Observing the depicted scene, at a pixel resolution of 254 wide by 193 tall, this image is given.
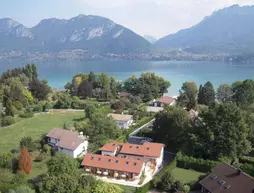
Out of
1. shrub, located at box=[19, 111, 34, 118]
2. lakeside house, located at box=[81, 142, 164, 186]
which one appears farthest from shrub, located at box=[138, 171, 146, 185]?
shrub, located at box=[19, 111, 34, 118]

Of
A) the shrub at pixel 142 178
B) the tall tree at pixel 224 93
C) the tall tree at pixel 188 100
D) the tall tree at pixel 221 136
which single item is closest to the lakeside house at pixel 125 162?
the shrub at pixel 142 178

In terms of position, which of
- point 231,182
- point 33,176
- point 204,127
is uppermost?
point 204,127

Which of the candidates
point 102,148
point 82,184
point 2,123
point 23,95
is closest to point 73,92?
point 23,95

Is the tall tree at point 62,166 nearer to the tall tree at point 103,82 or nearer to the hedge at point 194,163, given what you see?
the hedge at point 194,163

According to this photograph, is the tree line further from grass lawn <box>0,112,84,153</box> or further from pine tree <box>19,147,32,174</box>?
grass lawn <box>0,112,84,153</box>

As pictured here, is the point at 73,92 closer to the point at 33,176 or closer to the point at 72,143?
the point at 72,143

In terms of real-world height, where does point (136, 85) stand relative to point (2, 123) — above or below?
above

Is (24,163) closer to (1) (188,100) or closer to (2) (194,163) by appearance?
(2) (194,163)
